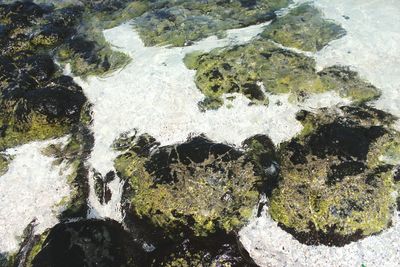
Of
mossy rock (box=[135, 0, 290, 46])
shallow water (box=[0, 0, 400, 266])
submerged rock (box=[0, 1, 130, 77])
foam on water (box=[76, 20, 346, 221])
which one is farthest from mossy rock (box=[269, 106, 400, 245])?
submerged rock (box=[0, 1, 130, 77])

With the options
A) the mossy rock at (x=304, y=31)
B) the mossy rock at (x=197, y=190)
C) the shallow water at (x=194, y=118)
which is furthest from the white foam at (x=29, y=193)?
the mossy rock at (x=304, y=31)

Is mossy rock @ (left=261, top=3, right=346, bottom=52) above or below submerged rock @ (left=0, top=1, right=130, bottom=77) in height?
above

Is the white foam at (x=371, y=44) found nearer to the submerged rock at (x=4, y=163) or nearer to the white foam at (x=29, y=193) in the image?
the white foam at (x=29, y=193)

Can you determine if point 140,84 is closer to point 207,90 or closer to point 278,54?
point 207,90

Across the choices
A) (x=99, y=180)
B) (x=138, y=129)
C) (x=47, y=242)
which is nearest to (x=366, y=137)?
(x=138, y=129)

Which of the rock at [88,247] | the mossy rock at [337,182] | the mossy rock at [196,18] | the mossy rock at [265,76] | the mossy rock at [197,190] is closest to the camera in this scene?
the rock at [88,247]

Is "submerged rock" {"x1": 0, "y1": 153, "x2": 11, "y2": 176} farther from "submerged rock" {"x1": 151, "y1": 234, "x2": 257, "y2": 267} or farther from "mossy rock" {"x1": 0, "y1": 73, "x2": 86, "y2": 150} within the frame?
"submerged rock" {"x1": 151, "y1": 234, "x2": 257, "y2": 267}
